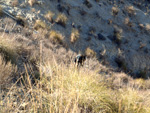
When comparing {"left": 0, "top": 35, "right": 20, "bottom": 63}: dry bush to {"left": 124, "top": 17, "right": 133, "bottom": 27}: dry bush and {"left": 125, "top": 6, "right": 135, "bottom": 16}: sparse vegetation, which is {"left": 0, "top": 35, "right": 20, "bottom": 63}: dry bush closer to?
{"left": 124, "top": 17, "right": 133, "bottom": 27}: dry bush

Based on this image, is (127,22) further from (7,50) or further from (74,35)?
(7,50)

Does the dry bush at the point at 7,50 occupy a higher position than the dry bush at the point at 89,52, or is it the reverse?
the dry bush at the point at 7,50

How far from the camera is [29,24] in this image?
983 cm

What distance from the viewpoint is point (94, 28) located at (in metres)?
12.9

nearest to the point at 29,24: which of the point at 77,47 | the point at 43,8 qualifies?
the point at 43,8

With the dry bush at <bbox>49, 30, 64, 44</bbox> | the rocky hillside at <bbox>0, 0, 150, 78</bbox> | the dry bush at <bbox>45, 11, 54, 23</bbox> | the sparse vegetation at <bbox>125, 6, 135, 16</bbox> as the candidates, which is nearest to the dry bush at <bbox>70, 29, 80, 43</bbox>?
the rocky hillside at <bbox>0, 0, 150, 78</bbox>

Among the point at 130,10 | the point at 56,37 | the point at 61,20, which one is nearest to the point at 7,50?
the point at 56,37

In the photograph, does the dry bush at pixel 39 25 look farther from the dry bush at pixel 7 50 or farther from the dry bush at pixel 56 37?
the dry bush at pixel 7 50

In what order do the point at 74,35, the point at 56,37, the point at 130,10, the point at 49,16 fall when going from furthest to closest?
the point at 130,10, the point at 49,16, the point at 74,35, the point at 56,37

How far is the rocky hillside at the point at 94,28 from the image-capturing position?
10328 mm

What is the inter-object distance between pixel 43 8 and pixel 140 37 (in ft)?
30.6

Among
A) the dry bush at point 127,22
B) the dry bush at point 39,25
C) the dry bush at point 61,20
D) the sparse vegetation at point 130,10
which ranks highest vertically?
the sparse vegetation at point 130,10

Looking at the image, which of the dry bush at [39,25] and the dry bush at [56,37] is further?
the dry bush at [39,25]

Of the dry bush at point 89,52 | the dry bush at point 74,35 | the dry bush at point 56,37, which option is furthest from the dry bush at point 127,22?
the dry bush at point 56,37
